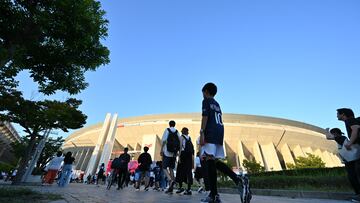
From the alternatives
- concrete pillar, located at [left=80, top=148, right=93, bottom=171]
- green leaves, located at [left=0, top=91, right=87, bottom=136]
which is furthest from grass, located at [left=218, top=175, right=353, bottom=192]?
concrete pillar, located at [left=80, top=148, right=93, bottom=171]

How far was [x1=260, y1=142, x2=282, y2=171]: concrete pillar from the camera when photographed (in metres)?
55.2

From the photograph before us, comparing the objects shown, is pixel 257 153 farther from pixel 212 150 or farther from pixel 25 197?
pixel 25 197

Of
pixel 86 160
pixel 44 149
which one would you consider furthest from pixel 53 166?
pixel 86 160

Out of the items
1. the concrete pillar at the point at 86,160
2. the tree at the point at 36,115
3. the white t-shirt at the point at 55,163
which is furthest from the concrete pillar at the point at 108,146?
the white t-shirt at the point at 55,163

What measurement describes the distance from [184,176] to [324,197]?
3.59 metres

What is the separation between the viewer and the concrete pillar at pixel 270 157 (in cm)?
5525

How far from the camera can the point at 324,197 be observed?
6.90 meters

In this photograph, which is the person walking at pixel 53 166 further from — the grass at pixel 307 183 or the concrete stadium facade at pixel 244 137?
the concrete stadium facade at pixel 244 137

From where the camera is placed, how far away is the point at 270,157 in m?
57.7

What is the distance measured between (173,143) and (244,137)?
56533 mm

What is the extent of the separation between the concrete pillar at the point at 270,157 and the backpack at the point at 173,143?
5132 cm

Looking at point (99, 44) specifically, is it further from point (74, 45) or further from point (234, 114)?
point (234, 114)

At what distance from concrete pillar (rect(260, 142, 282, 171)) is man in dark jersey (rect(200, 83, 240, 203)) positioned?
5432cm

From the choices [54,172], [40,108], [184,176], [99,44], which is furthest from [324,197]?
[40,108]
